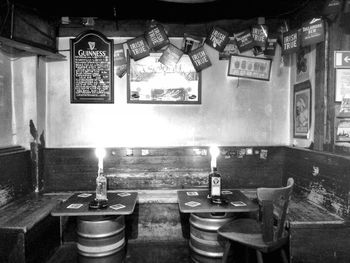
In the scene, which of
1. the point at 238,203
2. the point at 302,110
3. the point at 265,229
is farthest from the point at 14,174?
the point at 302,110

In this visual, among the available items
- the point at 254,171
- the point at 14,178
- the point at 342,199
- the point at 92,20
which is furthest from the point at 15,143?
the point at 342,199

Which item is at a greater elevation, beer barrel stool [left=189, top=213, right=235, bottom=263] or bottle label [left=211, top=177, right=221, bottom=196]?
bottle label [left=211, top=177, right=221, bottom=196]

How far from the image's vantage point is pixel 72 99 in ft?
14.5

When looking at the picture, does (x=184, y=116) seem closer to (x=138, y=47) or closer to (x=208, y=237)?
(x=138, y=47)

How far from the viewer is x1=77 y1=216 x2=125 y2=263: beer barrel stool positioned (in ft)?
10.7

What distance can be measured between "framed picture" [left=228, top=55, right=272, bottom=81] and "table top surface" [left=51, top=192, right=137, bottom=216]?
2.52 m

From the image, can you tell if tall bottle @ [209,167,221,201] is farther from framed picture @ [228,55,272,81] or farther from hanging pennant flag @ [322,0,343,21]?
hanging pennant flag @ [322,0,343,21]

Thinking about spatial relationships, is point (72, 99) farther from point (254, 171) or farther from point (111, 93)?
point (254, 171)

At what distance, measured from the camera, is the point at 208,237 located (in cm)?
335

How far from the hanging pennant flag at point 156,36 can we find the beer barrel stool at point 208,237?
8.64ft

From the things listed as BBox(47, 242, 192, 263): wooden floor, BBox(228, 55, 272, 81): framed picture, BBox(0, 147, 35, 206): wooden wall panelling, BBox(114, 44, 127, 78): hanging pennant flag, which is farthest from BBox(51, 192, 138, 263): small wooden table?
BBox(228, 55, 272, 81): framed picture

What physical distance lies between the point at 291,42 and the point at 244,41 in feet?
2.37

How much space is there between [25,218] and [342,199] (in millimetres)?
3665

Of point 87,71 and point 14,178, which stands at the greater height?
point 87,71
